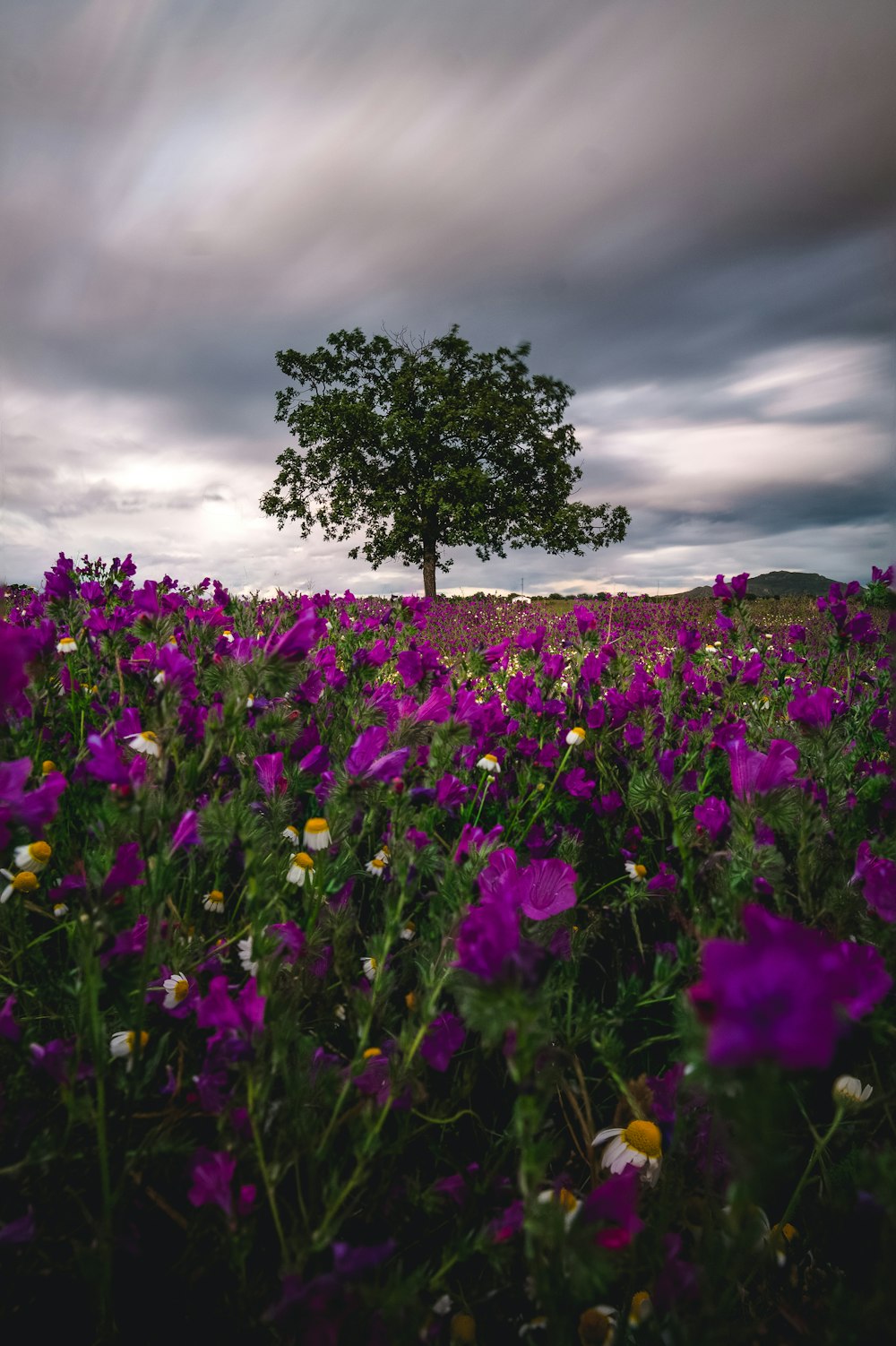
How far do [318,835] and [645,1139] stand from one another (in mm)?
851

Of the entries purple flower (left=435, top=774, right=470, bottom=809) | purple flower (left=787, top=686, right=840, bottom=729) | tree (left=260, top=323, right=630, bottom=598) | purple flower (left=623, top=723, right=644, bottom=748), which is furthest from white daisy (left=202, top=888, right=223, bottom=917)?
tree (left=260, top=323, right=630, bottom=598)

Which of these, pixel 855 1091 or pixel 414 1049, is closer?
pixel 414 1049

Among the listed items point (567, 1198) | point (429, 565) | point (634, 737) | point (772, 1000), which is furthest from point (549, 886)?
point (429, 565)

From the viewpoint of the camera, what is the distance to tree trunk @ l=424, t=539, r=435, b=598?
25.3m

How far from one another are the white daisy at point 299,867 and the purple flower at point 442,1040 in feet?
1.51

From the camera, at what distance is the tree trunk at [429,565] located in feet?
83.1

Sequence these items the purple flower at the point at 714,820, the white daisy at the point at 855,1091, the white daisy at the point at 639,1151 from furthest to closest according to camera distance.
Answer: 1. the purple flower at the point at 714,820
2. the white daisy at the point at 855,1091
3. the white daisy at the point at 639,1151

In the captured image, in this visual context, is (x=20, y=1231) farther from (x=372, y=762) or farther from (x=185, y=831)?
(x=372, y=762)

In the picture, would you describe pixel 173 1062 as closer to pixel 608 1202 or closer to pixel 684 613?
pixel 608 1202

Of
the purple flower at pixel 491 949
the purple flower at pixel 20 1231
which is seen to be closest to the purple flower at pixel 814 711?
the purple flower at pixel 491 949

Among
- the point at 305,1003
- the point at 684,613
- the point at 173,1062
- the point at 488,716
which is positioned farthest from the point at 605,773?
the point at 684,613

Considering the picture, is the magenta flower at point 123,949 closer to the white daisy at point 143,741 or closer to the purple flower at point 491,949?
the white daisy at point 143,741

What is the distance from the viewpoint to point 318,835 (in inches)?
57.4

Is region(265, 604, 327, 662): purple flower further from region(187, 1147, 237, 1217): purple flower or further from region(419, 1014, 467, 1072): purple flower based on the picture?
region(187, 1147, 237, 1217): purple flower
